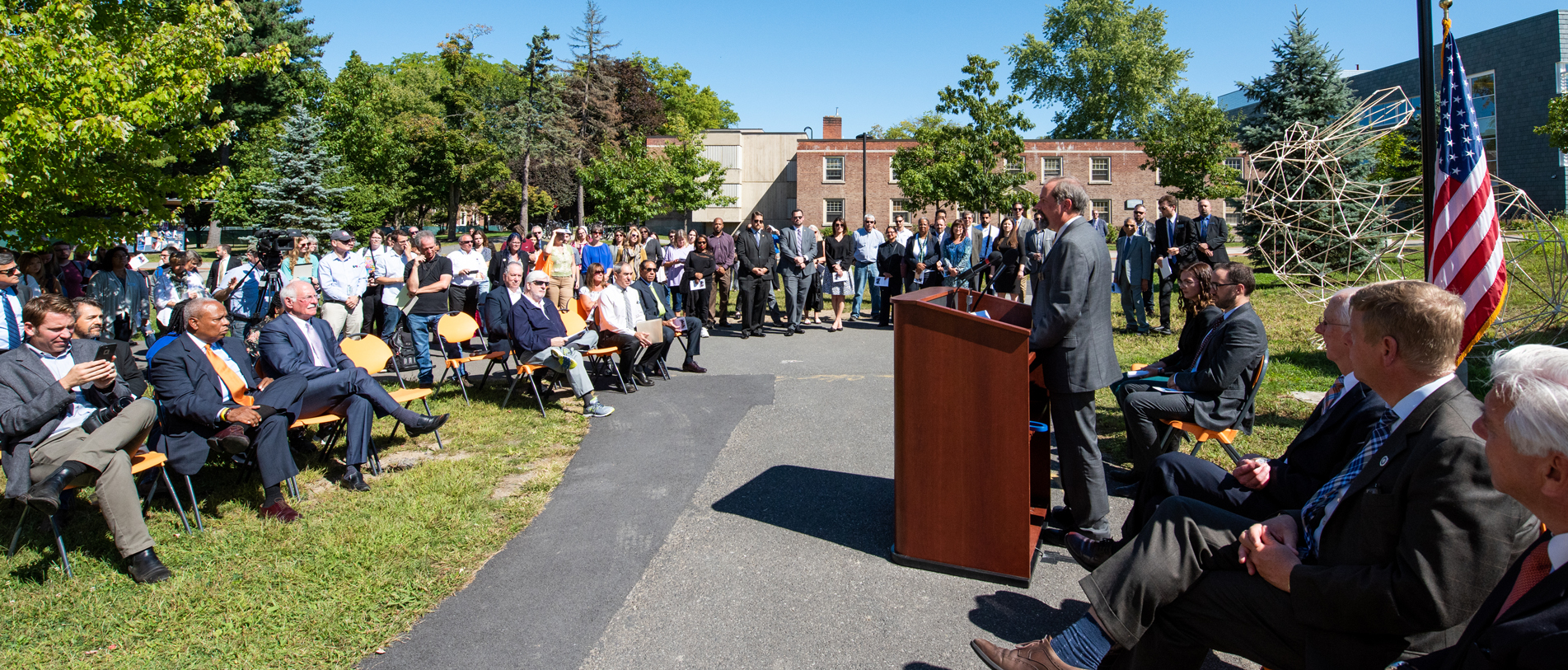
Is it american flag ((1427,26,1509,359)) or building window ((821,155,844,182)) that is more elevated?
building window ((821,155,844,182))

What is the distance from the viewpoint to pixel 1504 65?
3259cm

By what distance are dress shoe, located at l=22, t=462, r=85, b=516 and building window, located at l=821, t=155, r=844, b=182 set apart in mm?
47228

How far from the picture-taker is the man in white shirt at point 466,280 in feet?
36.5

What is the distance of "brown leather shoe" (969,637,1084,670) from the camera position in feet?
9.61

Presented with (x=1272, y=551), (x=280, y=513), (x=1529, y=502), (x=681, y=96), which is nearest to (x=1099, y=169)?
(x=681, y=96)

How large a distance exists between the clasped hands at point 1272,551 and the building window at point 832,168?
158 feet

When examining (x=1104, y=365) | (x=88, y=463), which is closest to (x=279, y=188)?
(x=88, y=463)

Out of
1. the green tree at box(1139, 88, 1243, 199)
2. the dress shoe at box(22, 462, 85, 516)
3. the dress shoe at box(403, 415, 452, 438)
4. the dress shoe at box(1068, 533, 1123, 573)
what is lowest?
the dress shoe at box(1068, 533, 1123, 573)

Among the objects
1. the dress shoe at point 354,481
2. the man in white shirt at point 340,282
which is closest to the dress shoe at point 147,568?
the dress shoe at point 354,481

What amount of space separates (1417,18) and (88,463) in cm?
786

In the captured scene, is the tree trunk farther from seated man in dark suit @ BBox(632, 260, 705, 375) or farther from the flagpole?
the flagpole

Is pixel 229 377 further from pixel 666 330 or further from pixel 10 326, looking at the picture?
pixel 666 330

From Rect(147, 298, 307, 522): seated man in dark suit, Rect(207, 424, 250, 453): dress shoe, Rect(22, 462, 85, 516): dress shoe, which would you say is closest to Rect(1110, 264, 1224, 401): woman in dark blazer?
Rect(147, 298, 307, 522): seated man in dark suit

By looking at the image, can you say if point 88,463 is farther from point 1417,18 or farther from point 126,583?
point 1417,18
